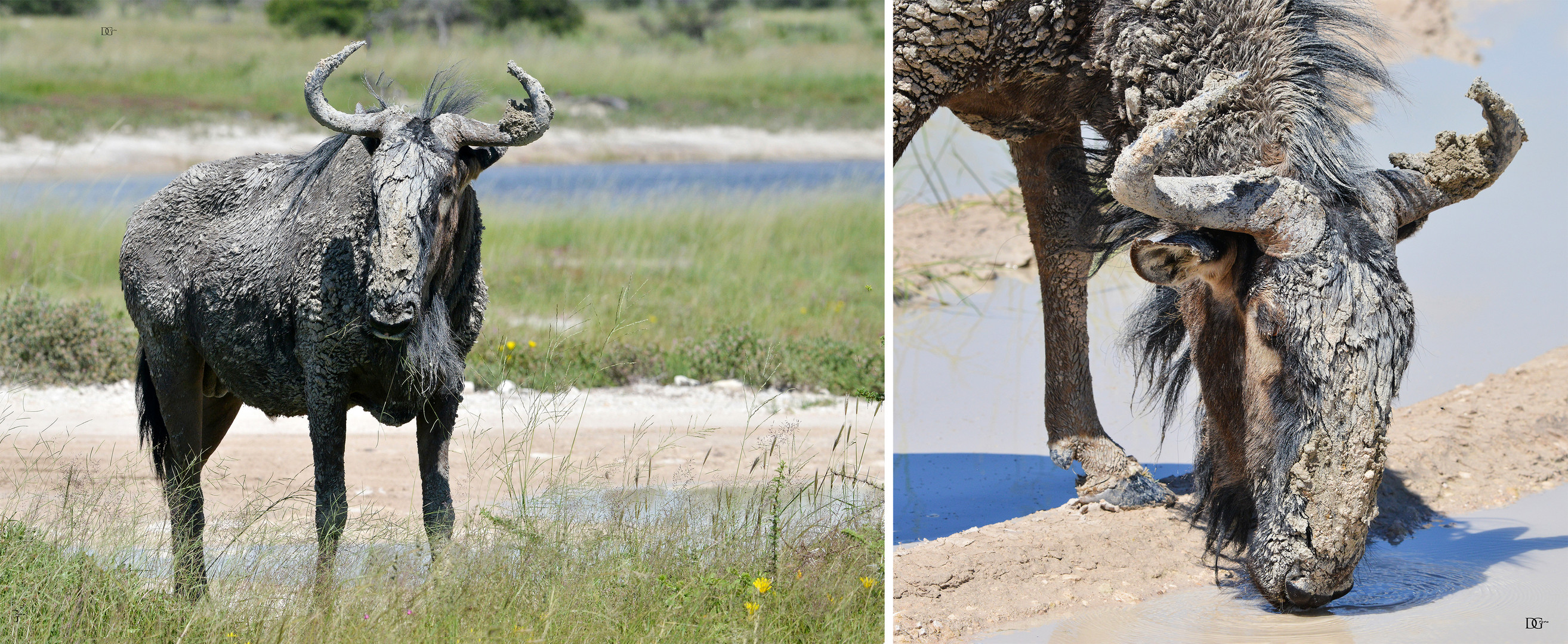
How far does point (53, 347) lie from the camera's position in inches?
333

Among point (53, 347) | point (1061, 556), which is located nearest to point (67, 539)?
point (1061, 556)

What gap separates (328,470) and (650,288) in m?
5.95

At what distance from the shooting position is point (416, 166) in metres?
4.27

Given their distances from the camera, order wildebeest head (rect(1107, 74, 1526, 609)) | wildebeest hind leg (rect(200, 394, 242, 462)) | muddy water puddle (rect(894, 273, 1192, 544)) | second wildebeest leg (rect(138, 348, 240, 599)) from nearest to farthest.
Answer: wildebeest head (rect(1107, 74, 1526, 609)), second wildebeest leg (rect(138, 348, 240, 599)), wildebeest hind leg (rect(200, 394, 242, 462)), muddy water puddle (rect(894, 273, 1192, 544))

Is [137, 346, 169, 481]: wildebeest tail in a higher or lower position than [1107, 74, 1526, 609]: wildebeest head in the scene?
lower

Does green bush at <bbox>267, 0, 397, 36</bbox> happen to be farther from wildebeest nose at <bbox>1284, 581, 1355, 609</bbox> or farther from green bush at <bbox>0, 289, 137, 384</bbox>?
wildebeest nose at <bbox>1284, 581, 1355, 609</bbox>

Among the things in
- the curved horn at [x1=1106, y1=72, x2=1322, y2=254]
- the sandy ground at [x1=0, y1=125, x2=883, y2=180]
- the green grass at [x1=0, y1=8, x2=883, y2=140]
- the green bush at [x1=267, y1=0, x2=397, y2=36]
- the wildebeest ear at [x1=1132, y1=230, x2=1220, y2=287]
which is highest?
the green bush at [x1=267, y1=0, x2=397, y2=36]

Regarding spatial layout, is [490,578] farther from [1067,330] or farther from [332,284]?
[1067,330]

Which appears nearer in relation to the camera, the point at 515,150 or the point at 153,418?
the point at 153,418

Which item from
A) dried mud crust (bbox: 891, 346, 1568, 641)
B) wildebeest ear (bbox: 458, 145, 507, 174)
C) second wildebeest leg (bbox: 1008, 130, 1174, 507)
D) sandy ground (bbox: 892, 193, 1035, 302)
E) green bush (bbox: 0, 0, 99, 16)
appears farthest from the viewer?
green bush (bbox: 0, 0, 99, 16)

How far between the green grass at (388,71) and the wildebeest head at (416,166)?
11598 millimetres

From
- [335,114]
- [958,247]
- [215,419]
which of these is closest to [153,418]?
[215,419]

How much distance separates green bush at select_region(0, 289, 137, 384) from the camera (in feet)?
27.4

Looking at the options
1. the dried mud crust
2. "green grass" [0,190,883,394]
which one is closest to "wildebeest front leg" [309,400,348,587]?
"green grass" [0,190,883,394]
